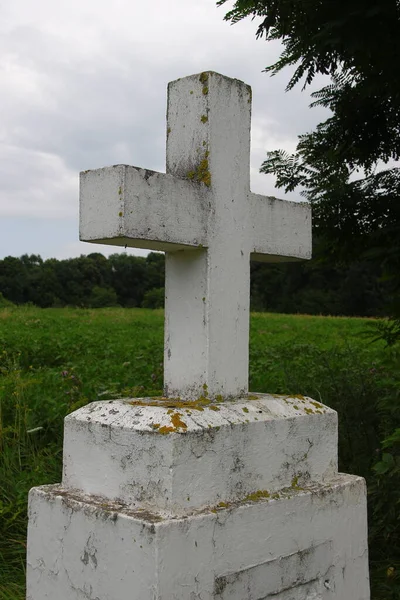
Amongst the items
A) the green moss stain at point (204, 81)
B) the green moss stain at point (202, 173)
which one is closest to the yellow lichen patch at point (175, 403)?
the green moss stain at point (202, 173)

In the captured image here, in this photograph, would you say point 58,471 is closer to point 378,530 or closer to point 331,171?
point 378,530

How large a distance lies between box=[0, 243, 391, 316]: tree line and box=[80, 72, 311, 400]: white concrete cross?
54.8 feet

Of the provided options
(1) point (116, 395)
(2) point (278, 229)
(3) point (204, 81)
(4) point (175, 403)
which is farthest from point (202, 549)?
(1) point (116, 395)

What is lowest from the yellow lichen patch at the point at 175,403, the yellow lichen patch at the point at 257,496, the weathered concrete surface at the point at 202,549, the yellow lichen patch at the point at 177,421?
the weathered concrete surface at the point at 202,549

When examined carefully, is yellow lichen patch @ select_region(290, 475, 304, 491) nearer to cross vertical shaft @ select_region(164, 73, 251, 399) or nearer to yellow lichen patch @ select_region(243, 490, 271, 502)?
yellow lichen patch @ select_region(243, 490, 271, 502)

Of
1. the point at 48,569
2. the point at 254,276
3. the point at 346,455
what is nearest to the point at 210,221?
the point at 48,569

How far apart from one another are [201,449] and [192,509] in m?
0.19

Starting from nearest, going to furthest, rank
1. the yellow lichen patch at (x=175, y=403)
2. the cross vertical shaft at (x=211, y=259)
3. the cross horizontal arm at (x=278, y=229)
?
the yellow lichen patch at (x=175, y=403) → the cross vertical shaft at (x=211, y=259) → the cross horizontal arm at (x=278, y=229)

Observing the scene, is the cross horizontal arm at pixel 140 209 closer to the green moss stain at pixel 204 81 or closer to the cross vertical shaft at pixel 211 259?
the cross vertical shaft at pixel 211 259

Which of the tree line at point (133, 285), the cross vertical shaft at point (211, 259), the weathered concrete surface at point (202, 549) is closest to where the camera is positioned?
the weathered concrete surface at point (202, 549)

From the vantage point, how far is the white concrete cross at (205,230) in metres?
2.36

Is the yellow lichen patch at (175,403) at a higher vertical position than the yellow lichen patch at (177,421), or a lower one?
higher

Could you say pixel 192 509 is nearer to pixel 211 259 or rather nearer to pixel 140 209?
pixel 211 259

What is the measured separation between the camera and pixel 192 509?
7.06 feet
